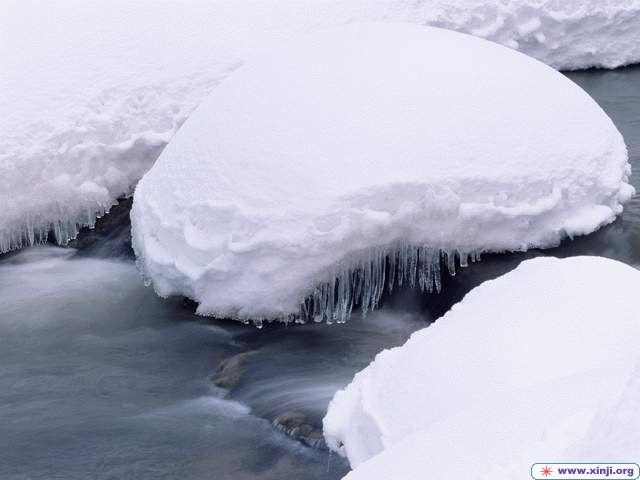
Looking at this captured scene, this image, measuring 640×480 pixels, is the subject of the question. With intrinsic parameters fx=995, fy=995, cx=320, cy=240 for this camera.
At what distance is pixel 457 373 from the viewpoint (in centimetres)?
337

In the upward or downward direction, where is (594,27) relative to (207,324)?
upward

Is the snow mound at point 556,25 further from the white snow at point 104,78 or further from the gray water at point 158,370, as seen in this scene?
the gray water at point 158,370

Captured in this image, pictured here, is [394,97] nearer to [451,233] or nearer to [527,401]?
[451,233]

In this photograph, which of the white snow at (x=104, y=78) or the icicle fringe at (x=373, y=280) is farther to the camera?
the white snow at (x=104, y=78)

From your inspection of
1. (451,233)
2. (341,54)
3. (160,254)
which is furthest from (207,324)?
(341,54)

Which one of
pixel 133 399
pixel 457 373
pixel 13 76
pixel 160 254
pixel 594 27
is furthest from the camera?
pixel 594 27

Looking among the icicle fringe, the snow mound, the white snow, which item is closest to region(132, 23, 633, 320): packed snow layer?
the icicle fringe

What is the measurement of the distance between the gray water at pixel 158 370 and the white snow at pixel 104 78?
15.0 inches

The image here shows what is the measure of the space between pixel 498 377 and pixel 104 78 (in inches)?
166

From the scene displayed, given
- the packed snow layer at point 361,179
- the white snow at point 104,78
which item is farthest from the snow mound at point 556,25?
the packed snow layer at point 361,179

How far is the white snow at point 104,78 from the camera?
6207 mm

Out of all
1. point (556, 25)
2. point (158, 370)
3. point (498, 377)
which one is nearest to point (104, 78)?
point (158, 370)

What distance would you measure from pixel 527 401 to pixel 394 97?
3.12 m

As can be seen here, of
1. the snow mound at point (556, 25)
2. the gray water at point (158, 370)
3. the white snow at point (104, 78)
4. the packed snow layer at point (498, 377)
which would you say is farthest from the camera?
the snow mound at point (556, 25)
